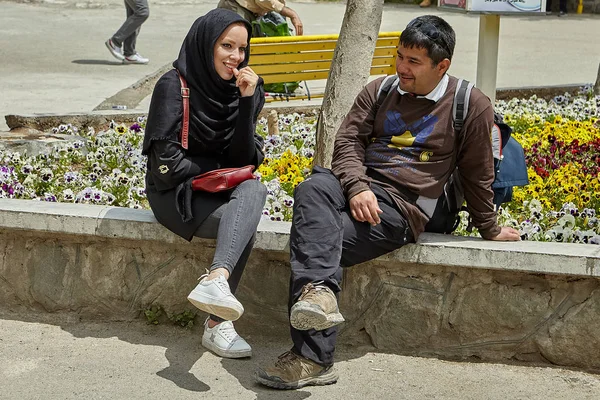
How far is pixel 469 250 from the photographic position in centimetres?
418

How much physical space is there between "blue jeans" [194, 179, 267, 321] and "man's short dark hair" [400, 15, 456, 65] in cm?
87

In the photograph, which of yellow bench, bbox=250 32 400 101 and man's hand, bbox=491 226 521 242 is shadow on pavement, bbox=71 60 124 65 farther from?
man's hand, bbox=491 226 521 242

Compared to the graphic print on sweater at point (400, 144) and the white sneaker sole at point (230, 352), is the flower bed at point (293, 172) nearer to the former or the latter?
the graphic print on sweater at point (400, 144)

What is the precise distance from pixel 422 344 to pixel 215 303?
98 centimetres

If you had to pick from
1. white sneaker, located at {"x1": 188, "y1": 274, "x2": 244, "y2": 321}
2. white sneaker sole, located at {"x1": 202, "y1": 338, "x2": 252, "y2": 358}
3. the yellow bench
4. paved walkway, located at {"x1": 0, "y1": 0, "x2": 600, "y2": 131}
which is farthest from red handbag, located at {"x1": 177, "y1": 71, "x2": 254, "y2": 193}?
paved walkway, located at {"x1": 0, "y1": 0, "x2": 600, "y2": 131}

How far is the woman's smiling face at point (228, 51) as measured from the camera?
435cm

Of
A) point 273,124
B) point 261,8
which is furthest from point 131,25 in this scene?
point 273,124

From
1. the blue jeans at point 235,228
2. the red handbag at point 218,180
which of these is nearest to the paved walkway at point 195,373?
the blue jeans at point 235,228

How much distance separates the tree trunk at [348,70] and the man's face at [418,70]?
43.4 inches

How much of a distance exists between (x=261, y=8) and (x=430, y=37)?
4347 millimetres

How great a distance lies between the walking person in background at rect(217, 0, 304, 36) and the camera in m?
8.22

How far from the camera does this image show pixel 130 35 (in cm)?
1199

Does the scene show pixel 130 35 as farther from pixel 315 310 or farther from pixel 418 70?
pixel 315 310

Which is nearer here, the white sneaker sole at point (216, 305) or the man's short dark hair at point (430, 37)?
the white sneaker sole at point (216, 305)
